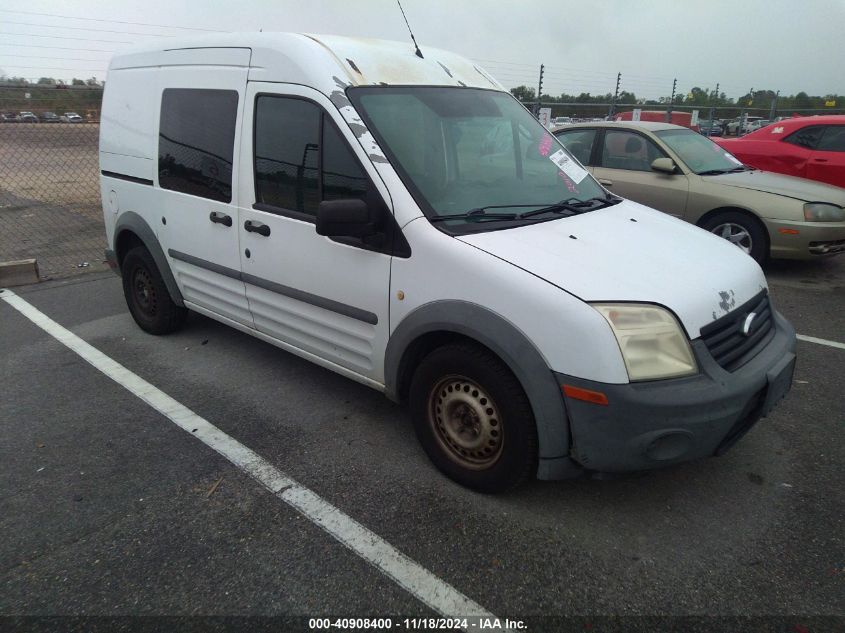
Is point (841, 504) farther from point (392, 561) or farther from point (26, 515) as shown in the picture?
point (26, 515)

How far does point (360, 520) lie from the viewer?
2.69 metres

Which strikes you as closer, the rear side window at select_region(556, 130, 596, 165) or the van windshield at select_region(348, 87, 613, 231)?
the van windshield at select_region(348, 87, 613, 231)

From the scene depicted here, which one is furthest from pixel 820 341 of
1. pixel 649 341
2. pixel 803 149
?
pixel 803 149

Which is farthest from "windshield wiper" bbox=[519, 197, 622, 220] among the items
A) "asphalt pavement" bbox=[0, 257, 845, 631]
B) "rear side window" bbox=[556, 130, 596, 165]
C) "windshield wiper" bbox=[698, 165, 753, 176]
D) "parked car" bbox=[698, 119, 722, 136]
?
"parked car" bbox=[698, 119, 722, 136]

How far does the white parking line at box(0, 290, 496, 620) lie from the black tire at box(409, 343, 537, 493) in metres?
0.54

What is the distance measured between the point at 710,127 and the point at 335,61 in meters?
20.3

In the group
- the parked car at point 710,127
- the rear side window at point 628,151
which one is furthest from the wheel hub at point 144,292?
the parked car at point 710,127

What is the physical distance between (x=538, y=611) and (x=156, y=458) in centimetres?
212

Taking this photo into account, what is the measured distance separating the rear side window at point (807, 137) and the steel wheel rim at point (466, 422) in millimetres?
8115

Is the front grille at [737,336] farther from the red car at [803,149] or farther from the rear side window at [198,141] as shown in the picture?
the red car at [803,149]

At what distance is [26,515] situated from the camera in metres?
2.75

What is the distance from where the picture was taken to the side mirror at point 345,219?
8.93 feet

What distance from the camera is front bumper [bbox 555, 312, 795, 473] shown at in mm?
2291

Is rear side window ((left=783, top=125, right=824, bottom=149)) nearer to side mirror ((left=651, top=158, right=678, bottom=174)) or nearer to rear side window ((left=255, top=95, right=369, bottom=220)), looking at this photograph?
side mirror ((left=651, top=158, right=678, bottom=174))
